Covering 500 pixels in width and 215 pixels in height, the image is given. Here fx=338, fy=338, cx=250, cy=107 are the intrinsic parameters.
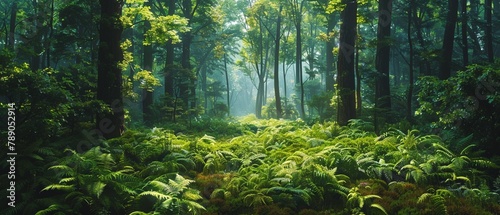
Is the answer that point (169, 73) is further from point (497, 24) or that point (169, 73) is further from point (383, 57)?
point (497, 24)

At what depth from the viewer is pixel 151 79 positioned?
535 inches

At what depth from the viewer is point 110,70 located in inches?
424

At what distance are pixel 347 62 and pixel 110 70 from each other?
8.91 meters

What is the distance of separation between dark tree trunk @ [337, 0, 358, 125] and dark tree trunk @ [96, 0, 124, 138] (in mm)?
8323

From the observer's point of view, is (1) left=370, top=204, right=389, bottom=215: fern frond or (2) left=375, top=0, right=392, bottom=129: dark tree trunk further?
(2) left=375, top=0, right=392, bottom=129: dark tree trunk

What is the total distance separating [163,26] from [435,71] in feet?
76.9

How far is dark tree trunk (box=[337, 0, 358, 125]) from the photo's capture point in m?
13.5

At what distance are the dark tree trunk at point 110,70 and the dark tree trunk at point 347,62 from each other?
832cm

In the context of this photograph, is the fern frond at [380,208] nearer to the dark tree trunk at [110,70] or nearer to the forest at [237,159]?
the forest at [237,159]

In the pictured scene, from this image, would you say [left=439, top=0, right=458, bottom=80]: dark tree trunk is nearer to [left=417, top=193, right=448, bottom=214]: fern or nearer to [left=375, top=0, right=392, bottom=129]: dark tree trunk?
[left=375, top=0, right=392, bottom=129]: dark tree trunk

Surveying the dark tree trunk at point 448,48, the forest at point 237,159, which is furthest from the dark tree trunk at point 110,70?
the dark tree trunk at point 448,48

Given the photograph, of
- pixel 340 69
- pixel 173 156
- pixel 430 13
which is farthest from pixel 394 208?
pixel 430 13

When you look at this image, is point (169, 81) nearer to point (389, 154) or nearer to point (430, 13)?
point (389, 154)

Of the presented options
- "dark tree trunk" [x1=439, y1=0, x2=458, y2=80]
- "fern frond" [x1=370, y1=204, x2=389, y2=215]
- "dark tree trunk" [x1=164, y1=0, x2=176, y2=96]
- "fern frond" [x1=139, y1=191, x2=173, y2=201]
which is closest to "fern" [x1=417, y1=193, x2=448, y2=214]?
"fern frond" [x1=370, y1=204, x2=389, y2=215]
